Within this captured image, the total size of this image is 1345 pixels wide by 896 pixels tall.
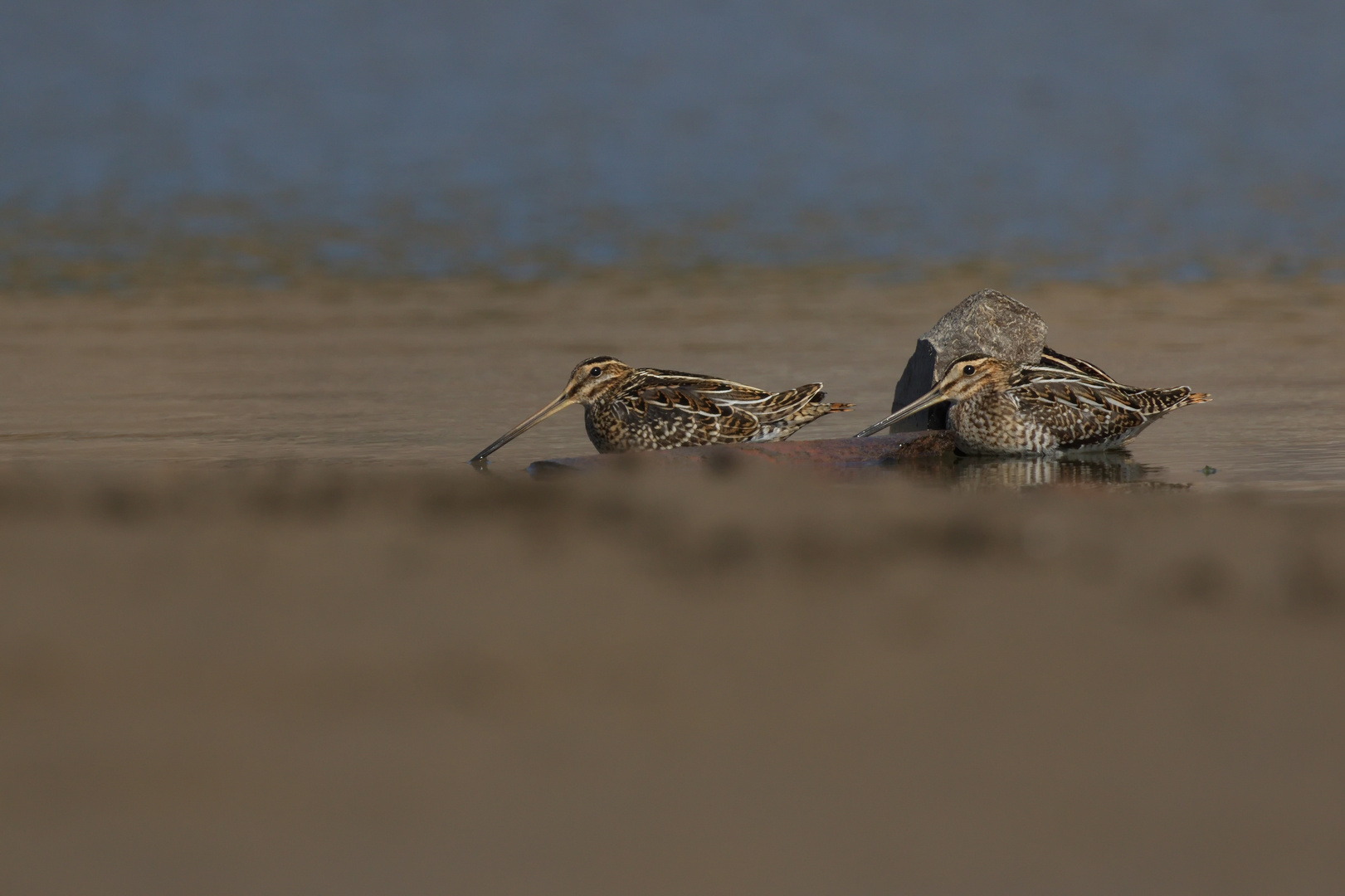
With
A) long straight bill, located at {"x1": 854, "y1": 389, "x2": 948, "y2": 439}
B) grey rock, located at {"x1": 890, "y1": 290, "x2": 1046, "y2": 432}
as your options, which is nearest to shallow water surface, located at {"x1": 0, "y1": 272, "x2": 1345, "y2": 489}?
grey rock, located at {"x1": 890, "y1": 290, "x2": 1046, "y2": 432}

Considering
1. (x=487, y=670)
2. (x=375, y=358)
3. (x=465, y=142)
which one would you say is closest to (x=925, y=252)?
(x=375, y=358)

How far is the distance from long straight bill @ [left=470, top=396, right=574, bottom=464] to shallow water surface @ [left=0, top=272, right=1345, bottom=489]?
12 centimetres

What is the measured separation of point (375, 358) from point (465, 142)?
1324cm

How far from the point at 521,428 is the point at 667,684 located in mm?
5263

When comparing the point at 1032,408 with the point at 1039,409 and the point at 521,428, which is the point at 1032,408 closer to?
the point at 1039,409

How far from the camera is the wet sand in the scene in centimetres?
439

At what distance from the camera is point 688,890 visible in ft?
13.8

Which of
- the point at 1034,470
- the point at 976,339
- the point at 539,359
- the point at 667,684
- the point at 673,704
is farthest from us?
the point at 539,359

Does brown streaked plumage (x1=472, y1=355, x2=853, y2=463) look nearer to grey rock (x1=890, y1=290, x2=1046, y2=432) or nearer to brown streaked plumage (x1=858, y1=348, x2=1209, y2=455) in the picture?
brown streaked plumage (x1=858, y1=348, x2=1209, y2=455)

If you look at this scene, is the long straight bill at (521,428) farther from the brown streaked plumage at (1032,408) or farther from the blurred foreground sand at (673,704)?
the blurred foreground sand at (673,704)

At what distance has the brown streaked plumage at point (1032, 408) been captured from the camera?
10469mm

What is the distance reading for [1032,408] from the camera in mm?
10492

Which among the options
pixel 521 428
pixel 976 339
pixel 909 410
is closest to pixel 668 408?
pixel 521 428

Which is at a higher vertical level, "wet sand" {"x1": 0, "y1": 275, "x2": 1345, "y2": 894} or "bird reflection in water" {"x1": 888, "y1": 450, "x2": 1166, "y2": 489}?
"bird reflection in water" {"x1": 888, "y1": 450, "x2": 1166, "y2": 489}
